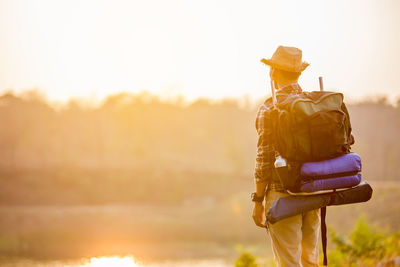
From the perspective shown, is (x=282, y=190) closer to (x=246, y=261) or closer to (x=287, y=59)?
(x=287, y=59)

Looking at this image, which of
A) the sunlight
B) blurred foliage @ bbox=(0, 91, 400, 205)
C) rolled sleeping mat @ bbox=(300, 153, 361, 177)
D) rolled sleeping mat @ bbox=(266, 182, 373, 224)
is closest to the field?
blurred foliage @ bbox=(0, 91, 400, 205)

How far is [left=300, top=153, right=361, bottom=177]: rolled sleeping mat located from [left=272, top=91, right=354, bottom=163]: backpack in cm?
4

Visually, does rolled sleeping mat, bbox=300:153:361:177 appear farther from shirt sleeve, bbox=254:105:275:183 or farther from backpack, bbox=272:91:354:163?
shirt sleeve, bbox=254:105:275:183

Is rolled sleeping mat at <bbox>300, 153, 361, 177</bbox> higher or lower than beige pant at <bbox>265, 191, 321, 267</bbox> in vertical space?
higher

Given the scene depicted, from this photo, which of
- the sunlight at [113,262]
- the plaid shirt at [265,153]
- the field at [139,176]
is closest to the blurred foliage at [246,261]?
the plaid shirt at [265,153]

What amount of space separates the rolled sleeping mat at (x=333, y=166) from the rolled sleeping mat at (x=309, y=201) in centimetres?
20

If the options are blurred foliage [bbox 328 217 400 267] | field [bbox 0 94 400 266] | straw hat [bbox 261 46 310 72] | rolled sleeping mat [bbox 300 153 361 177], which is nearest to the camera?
rolled sleeping mat [bbox 300 153 361 177]

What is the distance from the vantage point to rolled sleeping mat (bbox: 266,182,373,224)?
3.28m

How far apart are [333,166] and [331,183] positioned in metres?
0.12

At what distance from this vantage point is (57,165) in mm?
58938

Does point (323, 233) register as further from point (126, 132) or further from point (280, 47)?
point (126, 132)

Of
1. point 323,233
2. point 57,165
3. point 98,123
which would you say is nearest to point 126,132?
point 98,123

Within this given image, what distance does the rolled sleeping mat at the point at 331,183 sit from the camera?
3.27 m

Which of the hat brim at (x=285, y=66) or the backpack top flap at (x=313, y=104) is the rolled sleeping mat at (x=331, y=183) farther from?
the hat brim at (x=285, y=66)
